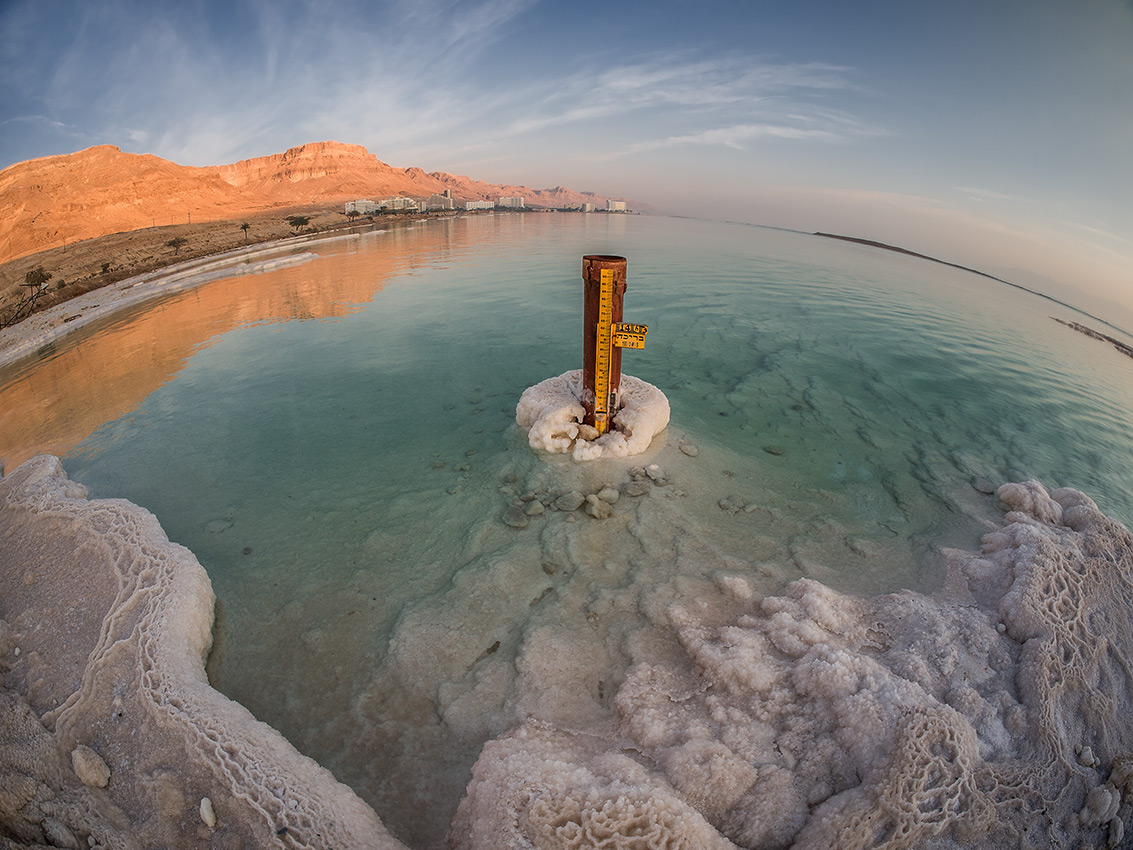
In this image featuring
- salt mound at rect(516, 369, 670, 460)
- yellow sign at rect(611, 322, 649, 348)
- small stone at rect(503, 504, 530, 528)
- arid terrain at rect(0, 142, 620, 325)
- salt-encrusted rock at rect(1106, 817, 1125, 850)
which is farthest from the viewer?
arid terrain at rect(0, 142, 620, 325)

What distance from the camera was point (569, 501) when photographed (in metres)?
5.94

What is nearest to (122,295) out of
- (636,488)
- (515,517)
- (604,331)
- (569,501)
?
(515,517)

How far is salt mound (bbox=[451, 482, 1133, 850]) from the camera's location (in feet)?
8.24

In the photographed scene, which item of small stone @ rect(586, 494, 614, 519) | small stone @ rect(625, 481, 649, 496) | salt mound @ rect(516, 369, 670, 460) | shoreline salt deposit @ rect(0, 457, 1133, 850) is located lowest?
shoreline salt deposit @ rect(0, 457, 1133, 850)

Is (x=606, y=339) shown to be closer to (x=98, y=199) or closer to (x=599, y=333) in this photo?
(x=599, y=333)

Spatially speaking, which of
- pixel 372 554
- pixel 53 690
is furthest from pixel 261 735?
pixel 372 554

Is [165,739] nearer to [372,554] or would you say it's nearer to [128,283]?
[372,554]

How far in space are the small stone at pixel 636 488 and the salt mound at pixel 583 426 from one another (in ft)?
2.20

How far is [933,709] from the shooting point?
2859 mm

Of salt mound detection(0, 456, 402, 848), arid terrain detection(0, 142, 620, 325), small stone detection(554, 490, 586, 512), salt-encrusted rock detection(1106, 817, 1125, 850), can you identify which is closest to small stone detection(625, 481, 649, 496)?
small stone detection(554, 490, 586, 512)

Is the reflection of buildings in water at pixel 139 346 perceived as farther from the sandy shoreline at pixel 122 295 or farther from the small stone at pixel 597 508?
the small stone at pixel 597 508

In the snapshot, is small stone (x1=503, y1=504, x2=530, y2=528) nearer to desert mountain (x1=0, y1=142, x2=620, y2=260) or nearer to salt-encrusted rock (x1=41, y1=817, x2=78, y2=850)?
salt-encrusted rock (x1=41, y1=817, x2=78, y2=850)

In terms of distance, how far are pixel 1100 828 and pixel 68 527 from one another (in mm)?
8926

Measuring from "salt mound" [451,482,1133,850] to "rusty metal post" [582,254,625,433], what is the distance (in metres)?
3.46
